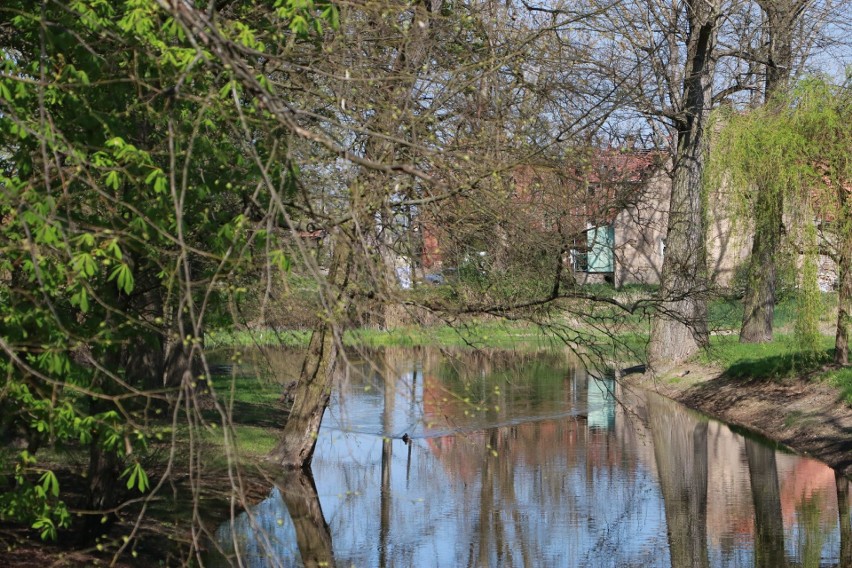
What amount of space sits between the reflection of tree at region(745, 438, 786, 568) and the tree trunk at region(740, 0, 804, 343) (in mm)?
3647

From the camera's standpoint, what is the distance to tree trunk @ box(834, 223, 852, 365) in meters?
19.5

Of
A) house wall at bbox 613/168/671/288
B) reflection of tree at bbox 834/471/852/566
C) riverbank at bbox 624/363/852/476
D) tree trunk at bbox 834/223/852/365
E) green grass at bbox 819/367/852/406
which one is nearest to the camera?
reflection of tree at bbox 834/471/852/566

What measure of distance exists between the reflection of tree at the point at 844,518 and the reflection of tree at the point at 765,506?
0.63 m

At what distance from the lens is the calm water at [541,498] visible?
39.9 ft

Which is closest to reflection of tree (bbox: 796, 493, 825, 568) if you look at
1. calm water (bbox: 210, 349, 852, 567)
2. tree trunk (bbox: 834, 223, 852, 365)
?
calm water (bbox: 210, 349, 852, 567)

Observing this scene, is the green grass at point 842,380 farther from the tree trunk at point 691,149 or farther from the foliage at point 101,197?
the foliage at point 101,197

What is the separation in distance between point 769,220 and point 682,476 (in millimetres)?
6113

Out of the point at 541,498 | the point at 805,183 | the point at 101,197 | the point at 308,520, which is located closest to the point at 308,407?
the point at 308,520

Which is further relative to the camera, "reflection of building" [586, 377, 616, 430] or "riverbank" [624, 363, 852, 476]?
"reflection of building" [586, 377, 616, 430]

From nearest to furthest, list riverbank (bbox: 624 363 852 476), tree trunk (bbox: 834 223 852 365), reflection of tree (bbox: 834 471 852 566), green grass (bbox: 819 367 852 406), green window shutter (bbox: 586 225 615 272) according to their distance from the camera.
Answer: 1. reflection of tree (bbox: 834 471 852 566)
2. green window shutter (bbox: 586 225 615 272)
3. riverbank (bbox: 624 363 852 476)
4. green grass (bbox: 819 367 852 406)
5. tree trunk (bbox: 834 223 852 365)

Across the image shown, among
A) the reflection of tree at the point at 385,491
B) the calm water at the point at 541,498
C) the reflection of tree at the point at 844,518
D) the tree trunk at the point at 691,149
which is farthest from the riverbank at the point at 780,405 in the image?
the reflection of tree at the point at 385,491

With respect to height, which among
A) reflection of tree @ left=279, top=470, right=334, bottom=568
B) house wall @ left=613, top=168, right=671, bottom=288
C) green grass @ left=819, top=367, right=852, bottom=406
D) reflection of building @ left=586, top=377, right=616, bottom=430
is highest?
house wall @ left=613, top=168, right=671, bottom=288

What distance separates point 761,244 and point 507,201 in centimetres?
1077

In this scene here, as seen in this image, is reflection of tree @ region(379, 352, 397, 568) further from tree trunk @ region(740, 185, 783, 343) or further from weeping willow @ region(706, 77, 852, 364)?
weeping willow @ region(706, 77, 852, 364)
